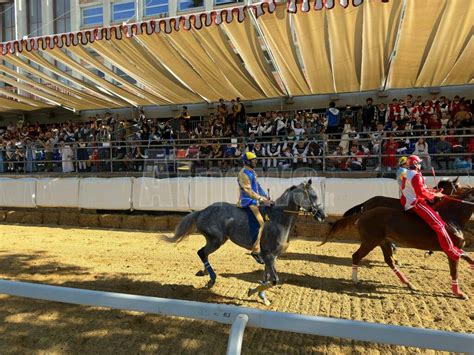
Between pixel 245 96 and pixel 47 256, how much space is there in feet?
34.8

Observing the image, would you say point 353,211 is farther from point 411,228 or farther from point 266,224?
point 266,224

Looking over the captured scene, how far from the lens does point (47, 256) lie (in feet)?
29.9

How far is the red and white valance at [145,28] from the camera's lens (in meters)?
9.50

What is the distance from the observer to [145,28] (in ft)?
34.9

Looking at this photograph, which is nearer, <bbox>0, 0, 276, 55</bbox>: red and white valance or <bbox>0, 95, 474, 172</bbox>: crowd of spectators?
<bbox>0, 0, 276, 55</bbox>: red and white valance

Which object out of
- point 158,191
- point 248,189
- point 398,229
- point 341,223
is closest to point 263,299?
point 248,189

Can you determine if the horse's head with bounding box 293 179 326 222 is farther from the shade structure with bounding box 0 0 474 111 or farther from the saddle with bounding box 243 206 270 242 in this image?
the shade structure with bounding box 0 0 474 111

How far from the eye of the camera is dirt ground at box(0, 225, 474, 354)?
4.78 meters

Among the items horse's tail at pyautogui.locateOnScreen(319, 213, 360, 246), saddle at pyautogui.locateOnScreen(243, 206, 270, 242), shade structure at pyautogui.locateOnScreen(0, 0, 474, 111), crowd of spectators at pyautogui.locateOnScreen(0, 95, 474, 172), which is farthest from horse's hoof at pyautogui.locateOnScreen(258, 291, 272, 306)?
shade structure at pyautogui.locateOnScreen(0, 0, 474, 111)

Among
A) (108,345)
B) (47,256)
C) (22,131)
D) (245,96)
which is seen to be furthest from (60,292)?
(22,131)

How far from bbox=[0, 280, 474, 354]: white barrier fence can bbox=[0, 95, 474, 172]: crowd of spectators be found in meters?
8.70

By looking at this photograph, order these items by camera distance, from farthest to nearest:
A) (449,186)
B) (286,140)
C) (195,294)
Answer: (286,140)
(449,186)
(195,294)

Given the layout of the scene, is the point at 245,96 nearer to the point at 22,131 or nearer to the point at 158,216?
the point at 158,216

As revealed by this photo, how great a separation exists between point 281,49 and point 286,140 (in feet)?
9.39
